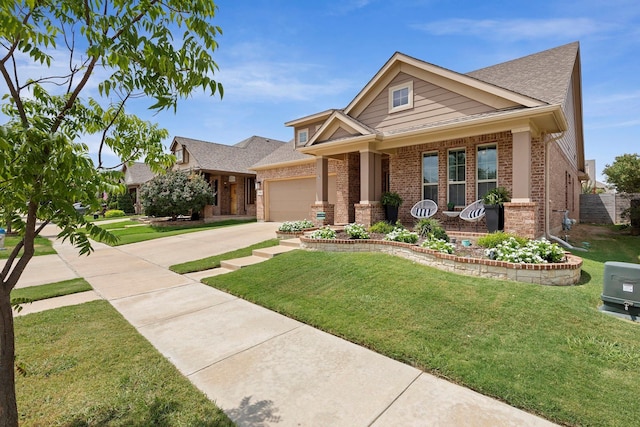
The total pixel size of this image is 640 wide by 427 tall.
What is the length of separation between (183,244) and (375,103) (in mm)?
8708

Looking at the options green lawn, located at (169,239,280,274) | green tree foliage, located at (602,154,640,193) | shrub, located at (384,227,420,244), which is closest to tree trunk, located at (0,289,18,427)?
green lawn, located at (169,239,280,274)

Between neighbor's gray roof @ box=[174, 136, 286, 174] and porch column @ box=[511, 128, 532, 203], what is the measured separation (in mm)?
15096

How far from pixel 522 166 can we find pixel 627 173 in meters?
18.3

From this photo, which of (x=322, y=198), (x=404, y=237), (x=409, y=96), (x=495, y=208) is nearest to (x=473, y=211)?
(x=495, y=208)

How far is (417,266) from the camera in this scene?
239 inches

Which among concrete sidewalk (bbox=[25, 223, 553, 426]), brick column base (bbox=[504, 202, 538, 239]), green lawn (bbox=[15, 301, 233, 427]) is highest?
brick column base (bbox=[504, 202, 538, 239])

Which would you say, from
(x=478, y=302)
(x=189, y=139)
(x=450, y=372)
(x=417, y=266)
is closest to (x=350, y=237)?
(x=417, y=266)

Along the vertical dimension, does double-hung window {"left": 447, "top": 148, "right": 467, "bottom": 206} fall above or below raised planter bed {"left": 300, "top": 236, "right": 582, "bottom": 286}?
above

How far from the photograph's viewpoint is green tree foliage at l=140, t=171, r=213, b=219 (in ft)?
54.5

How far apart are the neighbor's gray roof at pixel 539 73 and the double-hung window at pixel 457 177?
2.33m

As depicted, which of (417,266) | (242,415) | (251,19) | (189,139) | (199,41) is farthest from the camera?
(189,139)

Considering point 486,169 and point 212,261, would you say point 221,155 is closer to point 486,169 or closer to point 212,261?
point 212,261

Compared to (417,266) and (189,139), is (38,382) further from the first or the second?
(189,139)

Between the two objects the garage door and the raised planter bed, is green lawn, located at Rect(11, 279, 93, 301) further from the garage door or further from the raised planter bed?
the garage door
